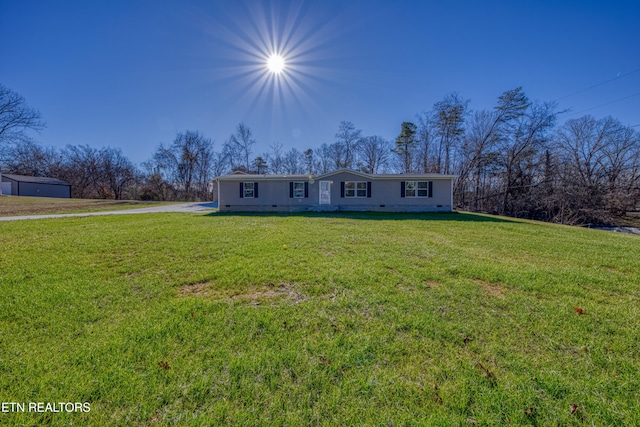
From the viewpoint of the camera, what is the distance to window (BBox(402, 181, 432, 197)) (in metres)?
15.7

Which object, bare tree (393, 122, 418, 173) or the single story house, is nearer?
bare tree (393, 122, 418, 173)

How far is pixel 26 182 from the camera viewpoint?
96.2 feet

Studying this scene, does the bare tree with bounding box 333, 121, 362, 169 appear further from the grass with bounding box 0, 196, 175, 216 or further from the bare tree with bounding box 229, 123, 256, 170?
the grass with bounding box 0, 196, 175, 216

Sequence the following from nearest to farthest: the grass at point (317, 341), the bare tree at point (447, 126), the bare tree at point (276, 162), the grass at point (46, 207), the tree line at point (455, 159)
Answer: the grass at point (317, 341), the grass at point (46, 207), the tree line at point (455, 159), the bare tree at point (447, 126), the bare tree at point (276, 162)

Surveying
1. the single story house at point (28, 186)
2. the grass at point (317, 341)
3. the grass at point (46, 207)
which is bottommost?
the grass at point (317, 341)

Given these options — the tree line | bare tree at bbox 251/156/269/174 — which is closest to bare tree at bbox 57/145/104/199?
the tree line

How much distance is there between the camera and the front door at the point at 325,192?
1590 cm

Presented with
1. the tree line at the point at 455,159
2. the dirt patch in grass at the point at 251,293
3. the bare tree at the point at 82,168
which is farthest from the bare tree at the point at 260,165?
the dirt patch in grass at the point at 251,293

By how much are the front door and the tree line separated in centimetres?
1497

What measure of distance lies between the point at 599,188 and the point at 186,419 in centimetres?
2828

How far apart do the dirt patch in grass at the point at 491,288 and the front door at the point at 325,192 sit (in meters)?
12.4

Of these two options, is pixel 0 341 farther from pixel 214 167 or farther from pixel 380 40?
pixel 214 167

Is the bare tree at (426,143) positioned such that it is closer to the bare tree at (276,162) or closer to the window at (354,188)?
the window at (354,188)

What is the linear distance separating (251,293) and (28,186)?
43669mm
